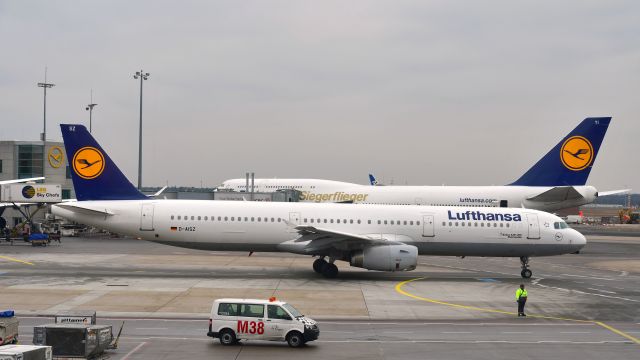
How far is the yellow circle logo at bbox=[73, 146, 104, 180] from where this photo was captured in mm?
36866

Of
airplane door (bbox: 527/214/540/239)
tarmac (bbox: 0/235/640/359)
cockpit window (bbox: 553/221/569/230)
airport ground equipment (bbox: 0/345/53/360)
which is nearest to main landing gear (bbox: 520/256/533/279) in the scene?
tarmac (bbox: 0/235/640/359)

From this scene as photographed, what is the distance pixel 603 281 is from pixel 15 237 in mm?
48786

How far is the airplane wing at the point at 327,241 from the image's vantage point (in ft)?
111

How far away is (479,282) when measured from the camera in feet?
117

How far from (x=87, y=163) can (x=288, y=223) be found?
38.9 ft

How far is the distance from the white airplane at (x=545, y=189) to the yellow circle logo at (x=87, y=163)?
38.7 meters

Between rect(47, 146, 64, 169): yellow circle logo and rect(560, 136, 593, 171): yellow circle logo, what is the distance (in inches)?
2008

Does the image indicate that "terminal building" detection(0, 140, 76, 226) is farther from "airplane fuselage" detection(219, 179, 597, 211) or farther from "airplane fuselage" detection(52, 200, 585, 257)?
"airplane fuselage" detection(52, 200, 585, 257)

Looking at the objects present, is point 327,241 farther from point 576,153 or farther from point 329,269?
point 576,153

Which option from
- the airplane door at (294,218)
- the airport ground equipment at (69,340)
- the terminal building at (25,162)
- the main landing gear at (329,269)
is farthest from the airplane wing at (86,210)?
the terminal building at (25,162)

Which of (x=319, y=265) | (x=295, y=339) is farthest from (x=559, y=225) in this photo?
(x=295, y=339)

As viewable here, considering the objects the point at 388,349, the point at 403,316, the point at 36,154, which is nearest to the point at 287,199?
the point at 36,154

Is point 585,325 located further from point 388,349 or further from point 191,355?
point 191,355

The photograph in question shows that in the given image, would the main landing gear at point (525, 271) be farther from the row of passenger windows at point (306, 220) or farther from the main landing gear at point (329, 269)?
the main landing gear at point (329, 269)
